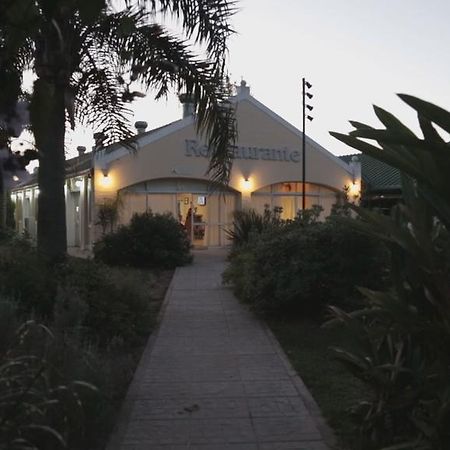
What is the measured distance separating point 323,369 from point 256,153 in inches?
789

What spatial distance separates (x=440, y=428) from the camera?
11.8ft

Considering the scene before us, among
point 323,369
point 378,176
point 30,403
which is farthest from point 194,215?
point 30,403

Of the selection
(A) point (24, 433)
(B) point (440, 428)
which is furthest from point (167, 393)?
(B) point (440, 428)

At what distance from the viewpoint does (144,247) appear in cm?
1805

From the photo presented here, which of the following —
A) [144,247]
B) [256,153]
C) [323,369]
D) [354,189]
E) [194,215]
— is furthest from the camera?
[354,189]

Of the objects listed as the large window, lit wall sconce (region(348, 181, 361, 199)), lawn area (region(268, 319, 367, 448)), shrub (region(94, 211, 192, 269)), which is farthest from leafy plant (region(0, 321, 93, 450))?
lit wall sconce (region(348, 181, 361, 199))

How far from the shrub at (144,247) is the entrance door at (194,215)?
6909 mm

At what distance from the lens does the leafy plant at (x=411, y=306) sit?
3490 millimetres

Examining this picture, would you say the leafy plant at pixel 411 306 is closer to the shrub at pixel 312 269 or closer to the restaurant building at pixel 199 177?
the shrub at pixel 312 269

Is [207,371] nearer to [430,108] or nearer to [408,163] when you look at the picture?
[408,163]

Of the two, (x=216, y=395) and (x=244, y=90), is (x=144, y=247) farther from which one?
(x=216, y=395)

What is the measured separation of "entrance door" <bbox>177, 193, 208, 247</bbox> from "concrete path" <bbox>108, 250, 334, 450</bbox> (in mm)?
15852

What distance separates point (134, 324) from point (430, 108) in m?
6.14

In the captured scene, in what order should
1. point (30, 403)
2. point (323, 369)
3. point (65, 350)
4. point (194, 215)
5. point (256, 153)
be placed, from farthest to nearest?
point (256, 153) → point (194, 215) → point (323, 369) → point (65, 350) → point (30, 403)
